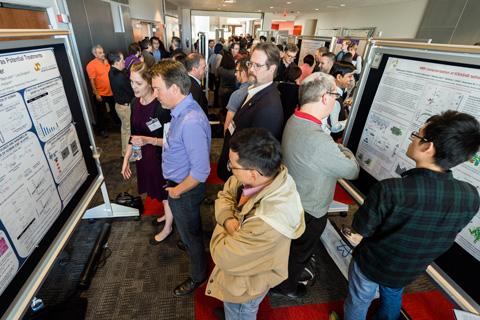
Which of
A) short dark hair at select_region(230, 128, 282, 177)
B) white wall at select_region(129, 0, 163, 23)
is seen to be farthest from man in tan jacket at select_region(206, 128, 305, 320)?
white wall at select_region(129, 0, 163, 23)

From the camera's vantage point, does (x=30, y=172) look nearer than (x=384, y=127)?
Yes

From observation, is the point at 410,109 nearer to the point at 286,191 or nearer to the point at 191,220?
the point at 286,191

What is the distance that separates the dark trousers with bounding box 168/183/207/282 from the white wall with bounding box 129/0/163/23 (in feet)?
24.5

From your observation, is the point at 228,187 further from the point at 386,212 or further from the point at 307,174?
the point at 386,212

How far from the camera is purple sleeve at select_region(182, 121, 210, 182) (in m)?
1.41

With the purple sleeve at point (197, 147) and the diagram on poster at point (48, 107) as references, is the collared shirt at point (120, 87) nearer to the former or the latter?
the diagram on poster at point (48, 107)

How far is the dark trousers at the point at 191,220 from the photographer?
1.65m

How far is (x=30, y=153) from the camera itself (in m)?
1.19

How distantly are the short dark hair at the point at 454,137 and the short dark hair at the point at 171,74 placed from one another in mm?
1282

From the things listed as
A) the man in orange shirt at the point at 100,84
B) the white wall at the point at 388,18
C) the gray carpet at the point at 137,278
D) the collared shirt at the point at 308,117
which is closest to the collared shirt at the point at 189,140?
the collared shirt at the point at 308,117

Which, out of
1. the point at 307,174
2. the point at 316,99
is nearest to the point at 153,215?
the point at 307,174

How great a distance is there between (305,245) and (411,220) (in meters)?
0.75

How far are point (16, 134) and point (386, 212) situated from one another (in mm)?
1743

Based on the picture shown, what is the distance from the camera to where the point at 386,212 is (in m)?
1.11
